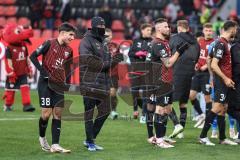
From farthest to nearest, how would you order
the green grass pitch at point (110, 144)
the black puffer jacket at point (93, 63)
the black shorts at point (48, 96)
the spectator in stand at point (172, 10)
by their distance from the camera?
1. the spectator in stand at point (172, 10)
2. the black puffer jacket at point (93, 63)
3. the black shorts at point (48, 96)
4. the green grass pitch at point (110, 144)

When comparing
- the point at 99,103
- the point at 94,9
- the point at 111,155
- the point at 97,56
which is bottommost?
the point at 111,155

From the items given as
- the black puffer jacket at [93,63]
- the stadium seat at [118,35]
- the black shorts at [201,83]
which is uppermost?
the stadium seat at [118,35]

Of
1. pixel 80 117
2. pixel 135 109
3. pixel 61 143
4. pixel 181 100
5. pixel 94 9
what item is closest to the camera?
pixel 61 143

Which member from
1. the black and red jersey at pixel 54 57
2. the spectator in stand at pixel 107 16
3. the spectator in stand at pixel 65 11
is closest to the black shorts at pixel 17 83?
the black and red jersey at pixel 54 57

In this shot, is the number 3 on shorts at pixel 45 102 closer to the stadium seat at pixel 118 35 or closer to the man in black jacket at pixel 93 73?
the man in black jacket at pixel 93 73

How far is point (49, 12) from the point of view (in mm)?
28859

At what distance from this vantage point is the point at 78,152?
1238cm

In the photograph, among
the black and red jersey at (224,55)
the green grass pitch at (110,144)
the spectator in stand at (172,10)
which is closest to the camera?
the green grass pitch at (110,144)

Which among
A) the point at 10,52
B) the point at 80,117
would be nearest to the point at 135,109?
the point at 80,117

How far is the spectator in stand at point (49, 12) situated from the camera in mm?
28859

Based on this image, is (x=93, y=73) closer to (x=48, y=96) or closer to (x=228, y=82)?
(x=48, y=96)

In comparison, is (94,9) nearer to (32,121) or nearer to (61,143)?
(32,121)

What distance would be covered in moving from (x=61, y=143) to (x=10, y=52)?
233 inches

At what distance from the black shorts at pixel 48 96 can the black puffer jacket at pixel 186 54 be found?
3.07 metres
